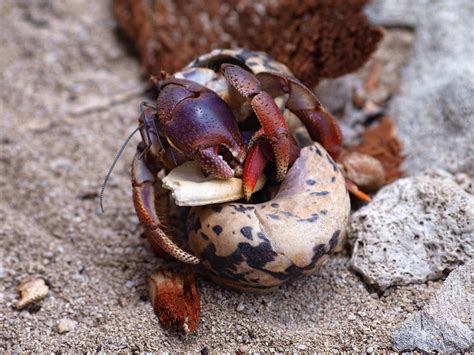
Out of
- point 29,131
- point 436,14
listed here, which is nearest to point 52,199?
point 29,131

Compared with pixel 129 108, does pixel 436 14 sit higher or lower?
higher

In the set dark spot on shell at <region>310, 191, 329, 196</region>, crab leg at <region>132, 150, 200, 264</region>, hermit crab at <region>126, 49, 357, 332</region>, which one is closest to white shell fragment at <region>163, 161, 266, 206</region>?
hermit crab at <region>126, 49, 357, 332</region>

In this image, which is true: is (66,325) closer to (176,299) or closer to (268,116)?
(176,299)

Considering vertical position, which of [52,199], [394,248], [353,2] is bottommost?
[52,199]

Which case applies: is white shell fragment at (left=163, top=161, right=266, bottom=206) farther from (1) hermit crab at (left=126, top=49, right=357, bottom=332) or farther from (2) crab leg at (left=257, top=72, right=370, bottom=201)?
(2) crab leg at (left=257, top=72, right=370, bottom=201)

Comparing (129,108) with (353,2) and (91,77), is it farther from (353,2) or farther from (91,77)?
(353,2)

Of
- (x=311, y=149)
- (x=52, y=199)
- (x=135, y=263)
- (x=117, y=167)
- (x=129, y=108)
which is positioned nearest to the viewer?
(x=311, y=149)

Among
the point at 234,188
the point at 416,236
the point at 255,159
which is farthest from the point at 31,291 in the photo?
the point at 416,236
